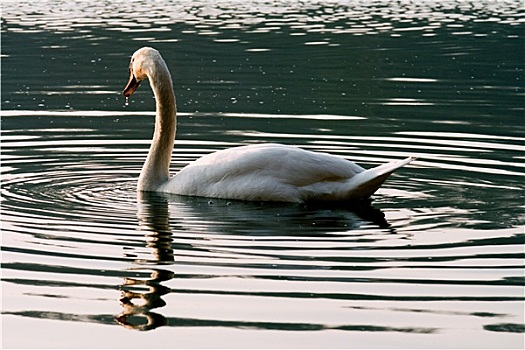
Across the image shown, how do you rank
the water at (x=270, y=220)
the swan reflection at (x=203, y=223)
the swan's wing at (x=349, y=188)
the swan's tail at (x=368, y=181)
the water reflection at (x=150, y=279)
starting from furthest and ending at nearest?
the swan's wing at (x=349, y=188) < the swan's tail at (x=368, y=181) < the swan reflection at (x=203, y=223) < the water reflection at (x=150, y=279) < the water at (x=270, y=220)

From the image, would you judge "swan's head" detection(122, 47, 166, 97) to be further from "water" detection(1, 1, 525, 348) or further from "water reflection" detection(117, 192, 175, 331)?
"water reflection" detection(117, 192, 175, 331)

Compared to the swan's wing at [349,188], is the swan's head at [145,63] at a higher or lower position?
higher

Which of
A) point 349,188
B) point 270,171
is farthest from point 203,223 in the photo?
point 349,188

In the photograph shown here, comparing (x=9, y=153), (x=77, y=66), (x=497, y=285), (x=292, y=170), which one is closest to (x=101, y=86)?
(x=77, y=66)

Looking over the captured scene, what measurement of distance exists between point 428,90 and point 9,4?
30.3 meters

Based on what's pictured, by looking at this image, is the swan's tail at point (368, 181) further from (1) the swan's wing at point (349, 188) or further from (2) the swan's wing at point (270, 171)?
(2) the swan's wing at point (270, 171)

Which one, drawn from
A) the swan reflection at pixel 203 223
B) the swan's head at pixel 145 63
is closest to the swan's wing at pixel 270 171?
the swan reflection at pixel 203 223

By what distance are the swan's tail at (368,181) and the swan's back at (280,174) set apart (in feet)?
0.06

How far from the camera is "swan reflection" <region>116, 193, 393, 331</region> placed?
9.12 meters

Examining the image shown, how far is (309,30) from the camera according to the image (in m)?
37.2

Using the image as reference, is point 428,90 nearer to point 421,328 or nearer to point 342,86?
point 342,86

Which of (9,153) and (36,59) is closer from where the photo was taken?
(9,153)

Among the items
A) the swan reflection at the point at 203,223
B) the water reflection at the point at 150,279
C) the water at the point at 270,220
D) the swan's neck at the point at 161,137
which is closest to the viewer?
the water at the point at 270,220

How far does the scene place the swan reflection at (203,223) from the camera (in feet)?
29.9
